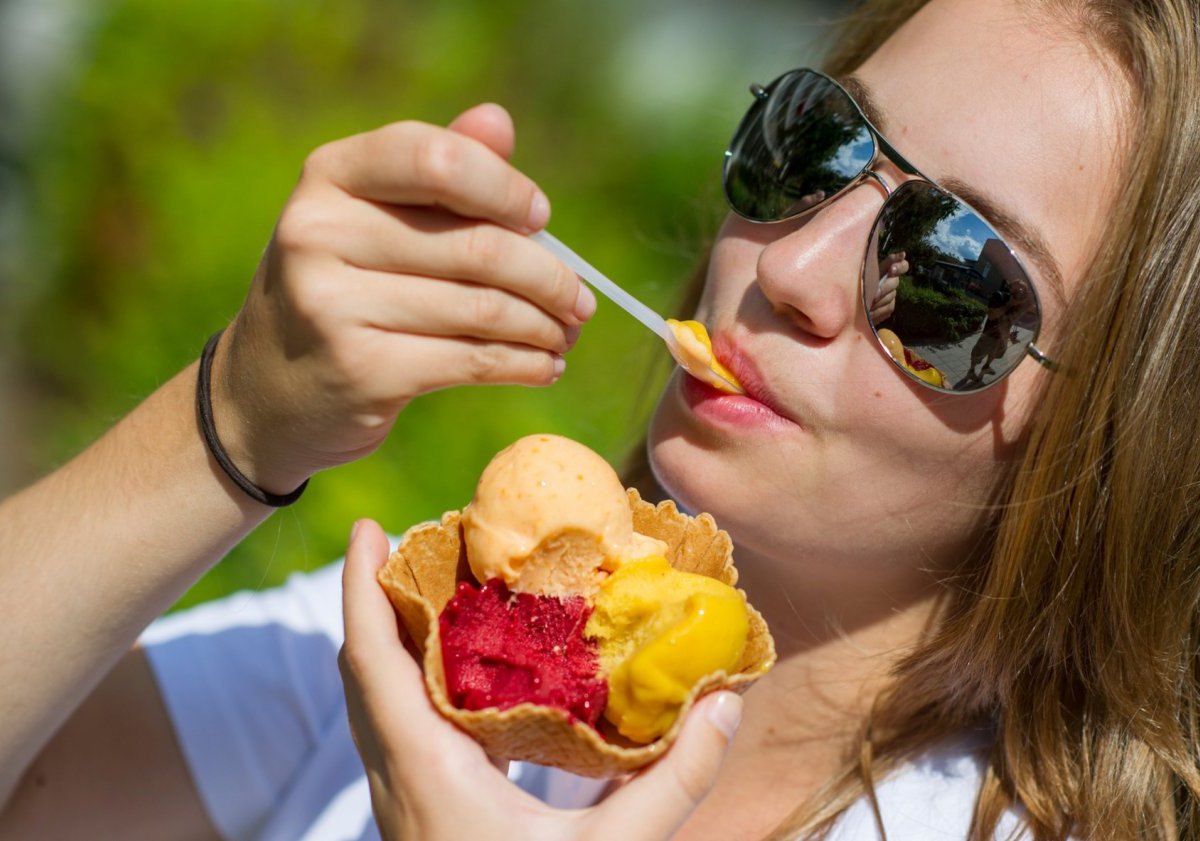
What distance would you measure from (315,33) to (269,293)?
13.8ft

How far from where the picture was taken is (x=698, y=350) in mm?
1854

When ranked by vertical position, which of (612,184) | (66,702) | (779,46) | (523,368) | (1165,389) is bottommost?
(1165,389)

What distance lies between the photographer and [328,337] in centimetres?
151

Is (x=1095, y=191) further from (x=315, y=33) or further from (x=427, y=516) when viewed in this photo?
(x=315, y=33)

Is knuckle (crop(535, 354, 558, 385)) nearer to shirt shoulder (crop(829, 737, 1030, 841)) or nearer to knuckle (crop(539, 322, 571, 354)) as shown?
knuckle (crop(539, 322, 571, 354))

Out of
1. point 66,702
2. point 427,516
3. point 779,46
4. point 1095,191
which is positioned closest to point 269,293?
point 66,702

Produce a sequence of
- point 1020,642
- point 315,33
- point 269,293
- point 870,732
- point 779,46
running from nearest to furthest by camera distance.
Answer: point 269,293 → point 1020,642 → point 870,732 → point 315,33 → point 779,46

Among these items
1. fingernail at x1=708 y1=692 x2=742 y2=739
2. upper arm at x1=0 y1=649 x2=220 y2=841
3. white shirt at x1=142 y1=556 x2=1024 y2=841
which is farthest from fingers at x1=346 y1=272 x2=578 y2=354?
upper arm at x1=0 y1=649 x2=220 y2=841

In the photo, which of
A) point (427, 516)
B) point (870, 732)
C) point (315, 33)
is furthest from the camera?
point (315, 33)

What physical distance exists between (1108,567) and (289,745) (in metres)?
1.75

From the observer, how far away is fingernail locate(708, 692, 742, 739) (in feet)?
4.75

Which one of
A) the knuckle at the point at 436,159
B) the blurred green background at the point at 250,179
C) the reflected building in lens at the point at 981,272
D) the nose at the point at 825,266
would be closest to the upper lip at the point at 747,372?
the nose at the point at 825,266

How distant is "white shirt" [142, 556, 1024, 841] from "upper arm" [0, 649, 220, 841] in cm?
4

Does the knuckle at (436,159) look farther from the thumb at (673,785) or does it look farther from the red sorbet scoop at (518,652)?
the thumb at (673,785)
